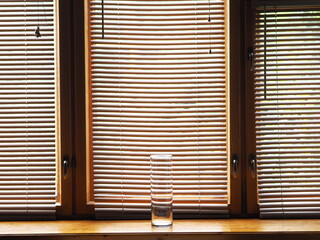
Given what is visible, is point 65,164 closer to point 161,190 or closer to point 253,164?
point 161,190

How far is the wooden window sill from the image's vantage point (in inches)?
103

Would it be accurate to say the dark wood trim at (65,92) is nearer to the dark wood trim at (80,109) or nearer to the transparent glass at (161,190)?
the dark wood trim at (80,109)

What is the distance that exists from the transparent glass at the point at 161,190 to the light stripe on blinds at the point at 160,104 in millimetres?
161

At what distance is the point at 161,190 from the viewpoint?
275 cm

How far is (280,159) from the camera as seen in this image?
286 cm

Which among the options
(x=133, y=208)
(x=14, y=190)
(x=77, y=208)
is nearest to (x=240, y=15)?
(x=133, y=208)

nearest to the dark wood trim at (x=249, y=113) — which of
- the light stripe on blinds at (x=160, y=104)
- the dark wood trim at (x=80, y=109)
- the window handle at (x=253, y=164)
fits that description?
the window handle at (x=253, y=164)

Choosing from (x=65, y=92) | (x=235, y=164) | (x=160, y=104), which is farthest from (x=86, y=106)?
(x=235, y=164)

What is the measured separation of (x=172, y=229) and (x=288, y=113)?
38.9 inches

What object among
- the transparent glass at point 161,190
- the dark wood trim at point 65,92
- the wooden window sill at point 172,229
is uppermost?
the dark wood trim at point 65,92

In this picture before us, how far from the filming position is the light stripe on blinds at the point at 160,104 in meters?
2.90

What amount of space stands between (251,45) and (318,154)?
0.78 meters

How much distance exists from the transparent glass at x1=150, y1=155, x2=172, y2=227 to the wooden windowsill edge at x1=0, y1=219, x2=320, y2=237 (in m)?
0.07

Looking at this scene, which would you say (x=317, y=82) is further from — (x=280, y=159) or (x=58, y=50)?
(x=58, y=50)
